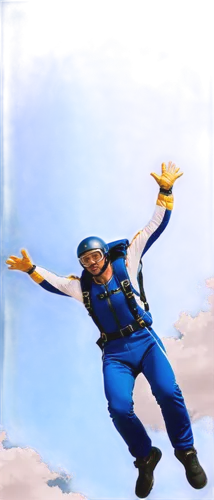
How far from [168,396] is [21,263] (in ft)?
3.15

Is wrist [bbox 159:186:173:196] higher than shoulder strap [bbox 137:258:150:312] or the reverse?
higher

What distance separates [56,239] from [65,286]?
27 centimetres

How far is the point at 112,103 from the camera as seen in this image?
3.43 metres

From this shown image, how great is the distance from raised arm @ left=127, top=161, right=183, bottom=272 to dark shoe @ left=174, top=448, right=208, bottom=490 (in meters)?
0.88

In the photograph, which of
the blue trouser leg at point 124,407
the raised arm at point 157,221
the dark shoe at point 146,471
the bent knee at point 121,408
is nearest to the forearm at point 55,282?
the raised arm at point 157,221

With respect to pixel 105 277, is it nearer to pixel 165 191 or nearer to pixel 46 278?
pixel 46 278

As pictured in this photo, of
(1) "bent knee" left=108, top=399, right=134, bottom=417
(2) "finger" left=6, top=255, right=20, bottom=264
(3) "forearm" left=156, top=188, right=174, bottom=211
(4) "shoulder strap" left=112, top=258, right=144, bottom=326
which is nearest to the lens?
(1) "bent knee" left=108, top=399, right=134, bottom=417

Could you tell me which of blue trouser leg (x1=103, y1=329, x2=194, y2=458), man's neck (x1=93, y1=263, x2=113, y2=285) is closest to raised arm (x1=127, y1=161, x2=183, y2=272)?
man's neck (x1=93, y1=263, x2=113, y2=285)

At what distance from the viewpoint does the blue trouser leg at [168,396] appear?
9.94ft

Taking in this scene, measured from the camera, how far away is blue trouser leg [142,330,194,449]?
3.03 meters

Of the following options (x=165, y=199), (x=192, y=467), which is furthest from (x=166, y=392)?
(x=165, y=199)

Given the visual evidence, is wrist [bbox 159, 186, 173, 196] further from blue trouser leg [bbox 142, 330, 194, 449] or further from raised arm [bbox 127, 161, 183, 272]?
blue trouser leg [bbox 142, 330, 194, 449]

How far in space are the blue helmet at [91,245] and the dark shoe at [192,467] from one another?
0.99 metres

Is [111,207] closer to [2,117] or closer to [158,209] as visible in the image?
[158,209]
